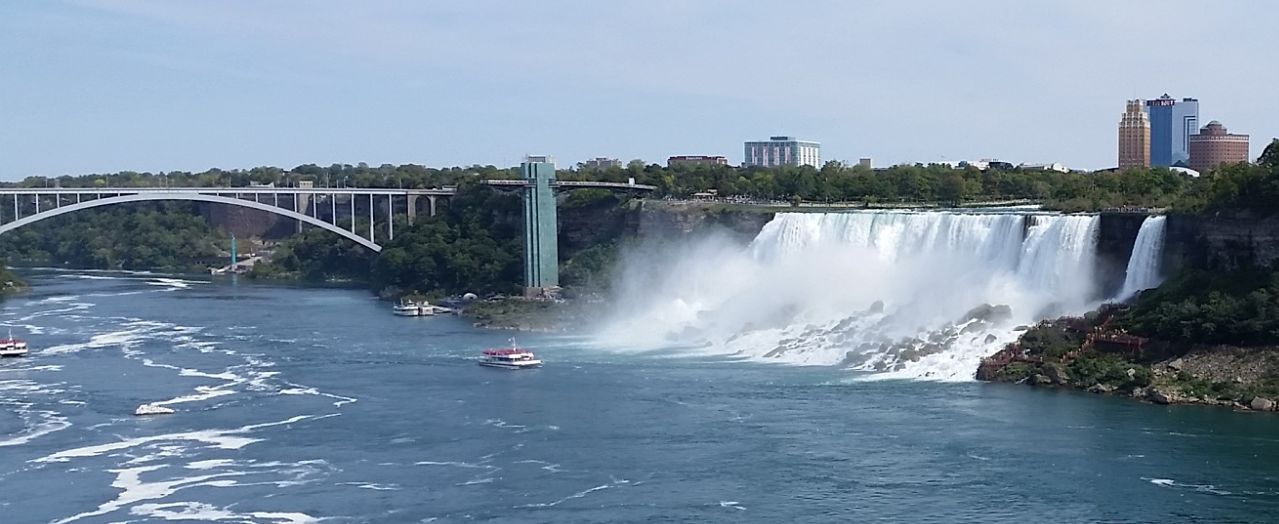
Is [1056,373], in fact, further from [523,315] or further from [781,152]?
[781,152]

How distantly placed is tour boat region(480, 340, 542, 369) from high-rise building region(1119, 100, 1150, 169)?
6394 cm

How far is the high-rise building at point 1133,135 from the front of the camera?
91000mm

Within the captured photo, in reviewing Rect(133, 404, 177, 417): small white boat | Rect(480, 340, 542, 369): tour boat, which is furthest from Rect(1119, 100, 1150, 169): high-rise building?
Rect(133, 404, 177, 417): small white boat

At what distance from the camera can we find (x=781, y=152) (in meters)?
132

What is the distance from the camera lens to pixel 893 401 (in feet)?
91.9

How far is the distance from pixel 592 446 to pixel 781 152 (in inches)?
4265

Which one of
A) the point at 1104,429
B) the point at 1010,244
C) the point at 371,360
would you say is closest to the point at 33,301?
the point at 371,360

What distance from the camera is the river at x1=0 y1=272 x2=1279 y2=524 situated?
A: 20.8m

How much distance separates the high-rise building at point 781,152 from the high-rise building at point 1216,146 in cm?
4488

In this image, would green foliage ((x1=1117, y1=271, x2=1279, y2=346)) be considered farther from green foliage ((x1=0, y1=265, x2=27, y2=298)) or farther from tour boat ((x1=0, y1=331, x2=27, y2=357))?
green foliage ((x1=0, y1=265, x2=27, y2=298))

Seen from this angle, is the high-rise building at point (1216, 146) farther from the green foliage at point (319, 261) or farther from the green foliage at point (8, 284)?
the green foliage at point (8, 284)

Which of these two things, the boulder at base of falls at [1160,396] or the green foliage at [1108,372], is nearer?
the boulder at base of falls at [1160,396]

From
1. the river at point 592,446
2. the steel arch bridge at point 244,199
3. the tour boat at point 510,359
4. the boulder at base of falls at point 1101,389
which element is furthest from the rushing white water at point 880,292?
the steel arch bridge at point 244,199

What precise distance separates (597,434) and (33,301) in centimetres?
3491
